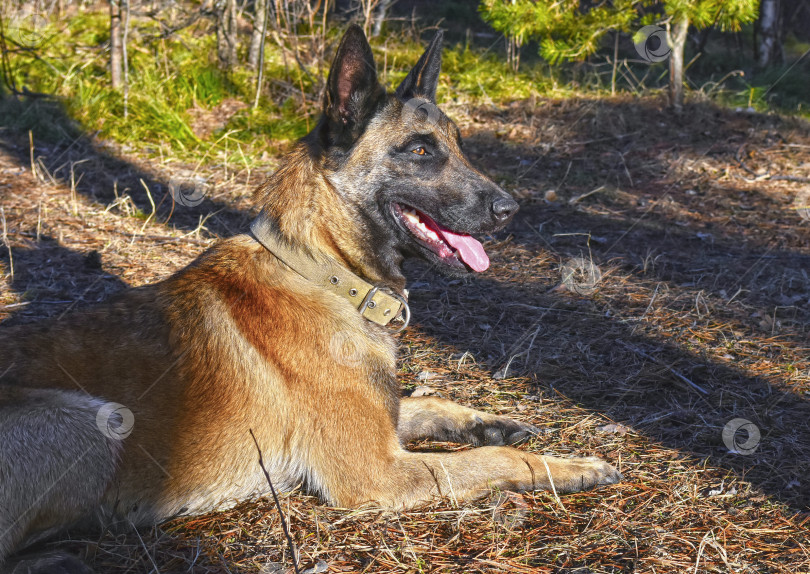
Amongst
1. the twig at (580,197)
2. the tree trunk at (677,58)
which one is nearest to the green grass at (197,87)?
the tree trunk at (677,58)

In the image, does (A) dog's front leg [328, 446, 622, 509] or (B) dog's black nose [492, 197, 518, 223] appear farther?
(B) dog's black nose [492, 197, 518, 223]

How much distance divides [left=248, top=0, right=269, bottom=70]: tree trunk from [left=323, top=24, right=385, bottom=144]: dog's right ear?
210 inches

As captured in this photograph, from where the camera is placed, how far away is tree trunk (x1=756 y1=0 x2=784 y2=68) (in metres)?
10.4

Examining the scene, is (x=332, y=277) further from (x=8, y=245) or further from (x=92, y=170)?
(x=92, y=170)

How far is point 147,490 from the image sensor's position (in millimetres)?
2486

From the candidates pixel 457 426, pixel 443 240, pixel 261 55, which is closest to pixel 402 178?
pixel 443 240

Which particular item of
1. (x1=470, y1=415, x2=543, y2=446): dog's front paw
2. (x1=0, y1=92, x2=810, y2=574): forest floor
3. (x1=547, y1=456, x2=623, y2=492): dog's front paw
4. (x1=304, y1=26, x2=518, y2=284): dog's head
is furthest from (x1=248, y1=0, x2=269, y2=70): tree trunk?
(x1=547, y1=456, x2=623, y2=492): dog's front paw

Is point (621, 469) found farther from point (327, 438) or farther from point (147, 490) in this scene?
point (147, 490)

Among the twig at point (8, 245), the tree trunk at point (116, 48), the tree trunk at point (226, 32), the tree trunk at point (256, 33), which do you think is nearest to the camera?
the twig at point (8, 245)

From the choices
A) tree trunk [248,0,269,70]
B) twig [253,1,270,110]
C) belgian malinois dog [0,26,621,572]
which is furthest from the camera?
tree trunk [248,0,269,70]

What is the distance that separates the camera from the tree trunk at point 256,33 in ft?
26.0

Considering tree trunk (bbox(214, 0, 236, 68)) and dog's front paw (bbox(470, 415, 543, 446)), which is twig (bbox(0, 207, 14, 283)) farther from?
tree trunk (bbox(214, 0, 236, 68))

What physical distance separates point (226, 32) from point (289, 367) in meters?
6.94

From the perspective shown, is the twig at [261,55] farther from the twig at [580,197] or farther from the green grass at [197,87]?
the twig at [580,197]
